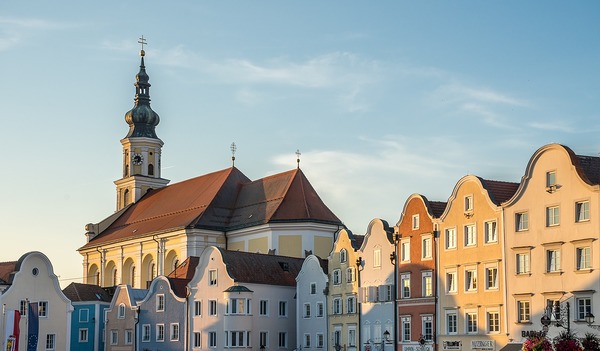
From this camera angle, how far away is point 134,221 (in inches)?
5197

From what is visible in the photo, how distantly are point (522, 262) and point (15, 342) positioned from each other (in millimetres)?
37162

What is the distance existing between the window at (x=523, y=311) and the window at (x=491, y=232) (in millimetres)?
4343

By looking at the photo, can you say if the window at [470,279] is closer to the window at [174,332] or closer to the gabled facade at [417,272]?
the gabled facade at [417,272]

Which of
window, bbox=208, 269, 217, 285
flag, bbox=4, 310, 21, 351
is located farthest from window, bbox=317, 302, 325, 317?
flag, bbox=4, 310, 21, 351

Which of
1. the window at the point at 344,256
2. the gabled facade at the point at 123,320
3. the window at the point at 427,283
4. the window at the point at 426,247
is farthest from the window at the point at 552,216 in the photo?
the gabled facade at the point at 123,320

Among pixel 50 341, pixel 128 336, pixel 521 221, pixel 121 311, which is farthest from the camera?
pixel 121 311

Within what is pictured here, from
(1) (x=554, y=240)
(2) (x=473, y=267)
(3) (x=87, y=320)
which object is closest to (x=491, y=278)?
(2) (x=473, y=267)

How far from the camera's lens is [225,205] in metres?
119

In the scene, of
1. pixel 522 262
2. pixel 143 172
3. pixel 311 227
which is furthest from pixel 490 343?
pixel 143 172

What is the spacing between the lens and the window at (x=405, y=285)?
7200 cm

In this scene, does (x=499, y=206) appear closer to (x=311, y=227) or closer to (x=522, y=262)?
(x=522, y=262)

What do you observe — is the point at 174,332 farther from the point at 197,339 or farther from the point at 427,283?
the point at 427,283

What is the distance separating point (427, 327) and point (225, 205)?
172 feet

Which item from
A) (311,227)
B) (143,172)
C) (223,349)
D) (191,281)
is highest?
(143,172)
